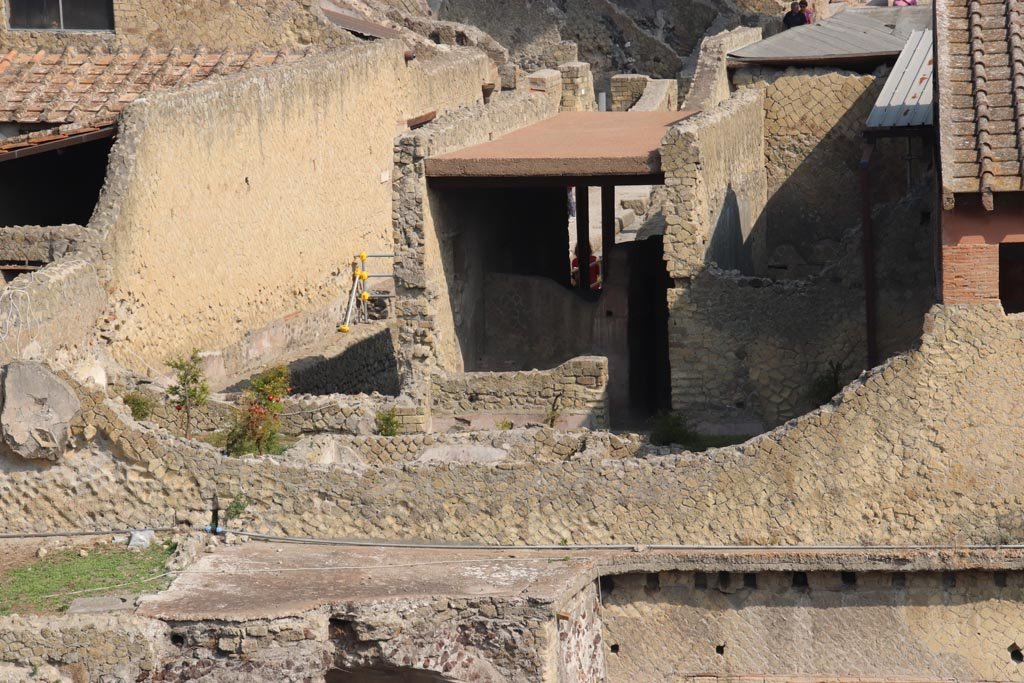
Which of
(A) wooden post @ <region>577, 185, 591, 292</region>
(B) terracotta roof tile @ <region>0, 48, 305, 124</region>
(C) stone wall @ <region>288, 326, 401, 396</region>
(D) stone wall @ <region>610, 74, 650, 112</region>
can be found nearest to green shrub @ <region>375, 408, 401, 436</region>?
(C) stone wall @ <region>288, 326, 401, 396</region>

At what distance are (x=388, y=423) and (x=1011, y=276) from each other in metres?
5.56

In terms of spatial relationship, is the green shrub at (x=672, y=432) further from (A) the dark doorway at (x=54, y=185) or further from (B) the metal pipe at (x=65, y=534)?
(A) the dark doorway at (x=54, y=185)

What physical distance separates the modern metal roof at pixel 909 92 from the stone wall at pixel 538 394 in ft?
12.8

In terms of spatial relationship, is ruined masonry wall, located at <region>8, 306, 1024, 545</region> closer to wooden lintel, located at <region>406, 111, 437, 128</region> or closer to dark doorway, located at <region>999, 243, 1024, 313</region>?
dark doorway, located at <region>999, 243, 1024, 313</region>

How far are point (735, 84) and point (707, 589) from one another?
12.0 metres

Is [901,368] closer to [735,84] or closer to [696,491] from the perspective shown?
[696,491]

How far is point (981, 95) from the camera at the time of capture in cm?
1827

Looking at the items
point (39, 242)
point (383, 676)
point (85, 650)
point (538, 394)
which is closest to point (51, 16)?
point (39, 242)

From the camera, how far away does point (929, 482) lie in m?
17.0

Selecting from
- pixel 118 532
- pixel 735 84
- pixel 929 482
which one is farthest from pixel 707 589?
pixel 735 84

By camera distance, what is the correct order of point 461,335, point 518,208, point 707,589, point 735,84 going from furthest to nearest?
point 735,84 < point 518,208 < point 461,335 < point 707,589

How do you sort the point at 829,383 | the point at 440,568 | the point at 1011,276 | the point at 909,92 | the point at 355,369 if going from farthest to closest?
1. the point at 355,369
2. the point at 909,92
3. the point at 829,383
4. the point at 1011,276
5. the point at 440,568

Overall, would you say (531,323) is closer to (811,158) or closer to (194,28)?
A: (811,158)

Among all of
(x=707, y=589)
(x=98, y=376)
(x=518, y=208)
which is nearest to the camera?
(x=707, y=589)
